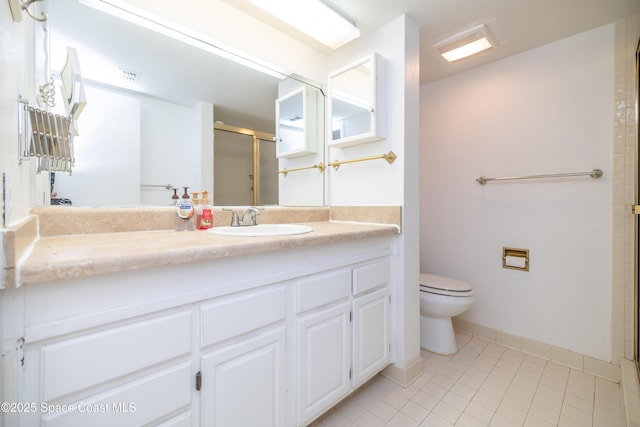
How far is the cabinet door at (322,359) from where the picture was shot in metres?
1.10

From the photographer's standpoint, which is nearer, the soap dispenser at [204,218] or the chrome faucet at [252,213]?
the soap dispenser at [204,218]

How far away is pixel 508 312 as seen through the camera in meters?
2.01

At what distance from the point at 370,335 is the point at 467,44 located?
1.92 m

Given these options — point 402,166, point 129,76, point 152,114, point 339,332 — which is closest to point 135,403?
point 339,332

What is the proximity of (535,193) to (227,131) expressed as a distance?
81.7 inches

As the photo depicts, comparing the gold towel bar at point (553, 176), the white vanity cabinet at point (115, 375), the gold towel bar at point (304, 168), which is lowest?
the white vanity cabinet at point (115, 375)

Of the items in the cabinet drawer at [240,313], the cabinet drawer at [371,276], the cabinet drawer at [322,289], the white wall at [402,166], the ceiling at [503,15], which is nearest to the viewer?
the cabinet drawer at [240,313]

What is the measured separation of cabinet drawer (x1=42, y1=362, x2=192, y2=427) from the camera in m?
0.63

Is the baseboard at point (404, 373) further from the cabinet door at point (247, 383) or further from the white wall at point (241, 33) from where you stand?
the white wall at point (241, 33)

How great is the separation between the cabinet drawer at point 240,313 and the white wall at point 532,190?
1.80 meters

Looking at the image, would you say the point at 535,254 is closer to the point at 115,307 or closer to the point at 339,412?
the point at 339,412

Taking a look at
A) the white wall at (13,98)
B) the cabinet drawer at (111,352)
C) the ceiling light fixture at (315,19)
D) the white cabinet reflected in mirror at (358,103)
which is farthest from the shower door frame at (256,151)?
the cabinet drawer at (111,352)

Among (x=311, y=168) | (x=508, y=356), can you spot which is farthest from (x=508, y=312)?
(x=311, y=168)

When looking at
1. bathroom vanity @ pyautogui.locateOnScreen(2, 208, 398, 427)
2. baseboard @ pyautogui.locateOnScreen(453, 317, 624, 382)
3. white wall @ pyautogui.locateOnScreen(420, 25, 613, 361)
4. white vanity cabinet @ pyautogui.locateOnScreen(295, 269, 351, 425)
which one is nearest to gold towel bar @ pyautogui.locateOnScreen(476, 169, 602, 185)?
white wall @ pyautogui.locateOnScreen(420, 25, 613, 361)
